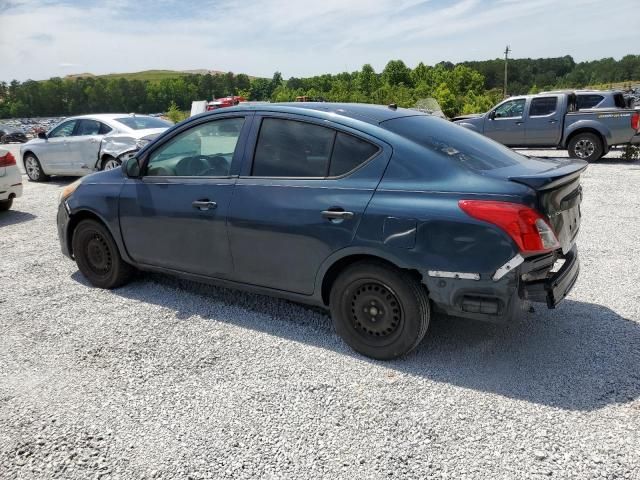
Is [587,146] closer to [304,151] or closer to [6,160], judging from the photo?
[304,151]

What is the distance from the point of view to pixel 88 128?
1147 centimetres

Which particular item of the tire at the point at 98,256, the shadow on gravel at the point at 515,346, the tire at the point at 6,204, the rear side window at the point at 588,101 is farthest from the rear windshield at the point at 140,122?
the rear side window at the point at 588,101

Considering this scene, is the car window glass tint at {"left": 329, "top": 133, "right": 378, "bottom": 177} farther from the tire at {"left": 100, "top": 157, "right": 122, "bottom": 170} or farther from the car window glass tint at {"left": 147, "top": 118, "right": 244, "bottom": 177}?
the tire at {"left": 100, "top": 157, "right": 122, "bottom": 170}

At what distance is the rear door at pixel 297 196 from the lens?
338 centimetres

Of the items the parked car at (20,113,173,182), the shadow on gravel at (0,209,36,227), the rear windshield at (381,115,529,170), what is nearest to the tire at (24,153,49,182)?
the parked car at (20,113,173,182)

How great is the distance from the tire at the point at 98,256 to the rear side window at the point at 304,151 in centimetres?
182

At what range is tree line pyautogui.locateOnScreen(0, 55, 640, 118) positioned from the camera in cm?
8625

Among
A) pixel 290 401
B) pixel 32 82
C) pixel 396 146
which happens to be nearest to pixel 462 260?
pixel 396 146

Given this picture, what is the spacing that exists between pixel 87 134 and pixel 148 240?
828 cm

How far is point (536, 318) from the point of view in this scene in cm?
403

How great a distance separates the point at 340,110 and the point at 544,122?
11.5 m

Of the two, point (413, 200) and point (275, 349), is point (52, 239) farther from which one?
point (413, 200)

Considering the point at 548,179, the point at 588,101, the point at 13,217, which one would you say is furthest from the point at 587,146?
the point at 13,217

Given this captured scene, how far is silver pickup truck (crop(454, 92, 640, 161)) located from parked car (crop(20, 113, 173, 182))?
9.11 meters
